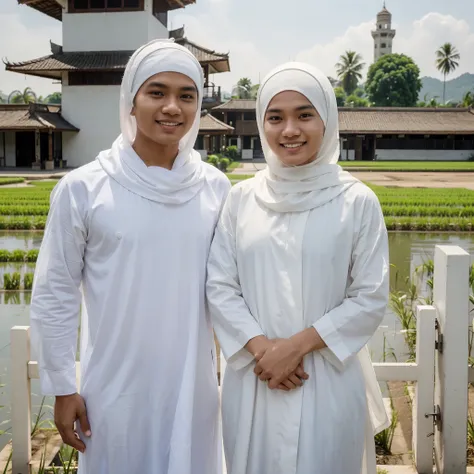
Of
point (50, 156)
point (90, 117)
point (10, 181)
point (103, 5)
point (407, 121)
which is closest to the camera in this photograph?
point (10, 181)

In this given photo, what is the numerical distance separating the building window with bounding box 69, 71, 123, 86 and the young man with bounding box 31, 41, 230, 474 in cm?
2459

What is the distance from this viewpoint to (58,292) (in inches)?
75.2

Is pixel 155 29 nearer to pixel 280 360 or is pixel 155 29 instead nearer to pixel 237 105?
pixel 237 105

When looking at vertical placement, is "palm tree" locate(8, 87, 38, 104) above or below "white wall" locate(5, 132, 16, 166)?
above

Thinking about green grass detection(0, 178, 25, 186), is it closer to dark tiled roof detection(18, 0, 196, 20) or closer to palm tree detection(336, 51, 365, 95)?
dark tiled roof detection(18, 0, 196, 20)

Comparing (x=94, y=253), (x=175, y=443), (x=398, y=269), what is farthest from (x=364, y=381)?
(x=398, y=269)

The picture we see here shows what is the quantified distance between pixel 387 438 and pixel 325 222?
152 centimetres

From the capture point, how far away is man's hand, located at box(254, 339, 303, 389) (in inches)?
71.2

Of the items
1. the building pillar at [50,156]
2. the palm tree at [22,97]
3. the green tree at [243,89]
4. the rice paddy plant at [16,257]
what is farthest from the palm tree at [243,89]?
the rice paddy plant at [16,257]

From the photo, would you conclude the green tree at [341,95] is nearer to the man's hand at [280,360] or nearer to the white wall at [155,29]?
the white wall at [155,29]

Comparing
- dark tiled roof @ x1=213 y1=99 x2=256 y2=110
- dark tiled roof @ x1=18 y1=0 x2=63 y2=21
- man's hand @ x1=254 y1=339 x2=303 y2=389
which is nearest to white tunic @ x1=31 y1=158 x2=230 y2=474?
man's hand @ x1=254 y1=339 x2=303 y2=389

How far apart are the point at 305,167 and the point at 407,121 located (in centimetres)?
3425

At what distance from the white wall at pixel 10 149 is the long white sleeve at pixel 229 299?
27233 millimetres

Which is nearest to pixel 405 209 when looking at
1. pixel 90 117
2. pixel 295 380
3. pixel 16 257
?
pixel 16 257
